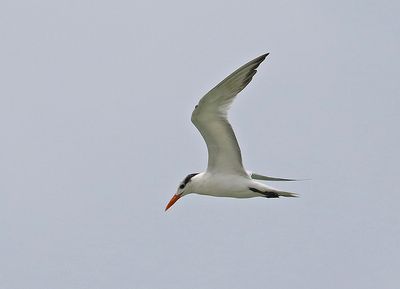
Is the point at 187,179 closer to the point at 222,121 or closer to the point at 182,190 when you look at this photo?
the point at 182,190

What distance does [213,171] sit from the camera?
1702 cm

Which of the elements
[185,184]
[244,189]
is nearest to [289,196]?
[244,189]

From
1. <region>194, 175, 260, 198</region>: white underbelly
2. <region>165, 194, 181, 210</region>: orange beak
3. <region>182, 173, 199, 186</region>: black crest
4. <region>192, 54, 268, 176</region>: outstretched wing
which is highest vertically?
<region>192, 54, 268, 176</region>: outstretched wing

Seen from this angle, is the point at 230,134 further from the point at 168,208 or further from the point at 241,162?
the point at 168,208

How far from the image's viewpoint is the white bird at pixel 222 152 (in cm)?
1588

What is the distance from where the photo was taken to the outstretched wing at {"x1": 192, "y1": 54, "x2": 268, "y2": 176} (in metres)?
15.7

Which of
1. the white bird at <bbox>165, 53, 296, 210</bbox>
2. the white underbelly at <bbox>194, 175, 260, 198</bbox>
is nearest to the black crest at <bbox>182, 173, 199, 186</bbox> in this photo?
the white bird at <bbox>165, 53, 296, 210</bbox>

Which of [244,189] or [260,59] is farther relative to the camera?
[244,189]

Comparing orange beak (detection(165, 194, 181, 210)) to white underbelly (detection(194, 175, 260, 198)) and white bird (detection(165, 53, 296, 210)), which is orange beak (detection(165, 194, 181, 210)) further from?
white underbelly (detection(194, 175, 260, 198))

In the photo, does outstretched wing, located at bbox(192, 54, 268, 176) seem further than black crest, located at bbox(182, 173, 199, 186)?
No

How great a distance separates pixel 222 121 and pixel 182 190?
5.81ft

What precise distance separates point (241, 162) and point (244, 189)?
1.48 feet

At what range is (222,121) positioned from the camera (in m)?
16.3

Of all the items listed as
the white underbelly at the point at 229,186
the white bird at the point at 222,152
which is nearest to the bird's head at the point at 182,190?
the white bird at the point at 222,152
